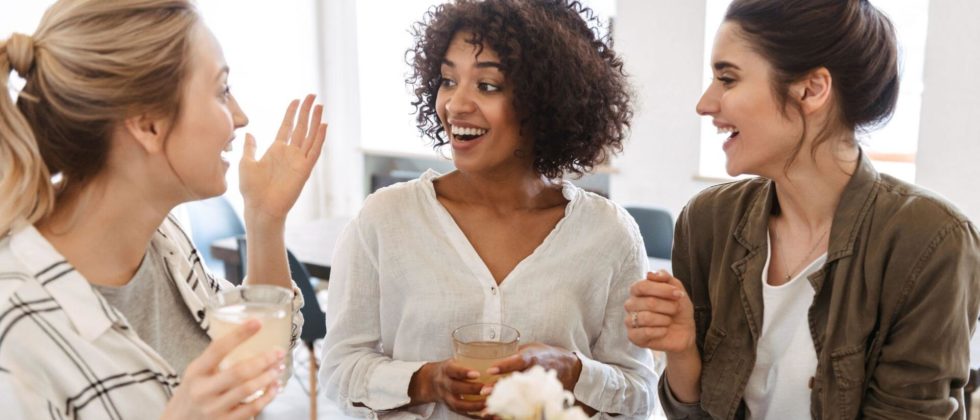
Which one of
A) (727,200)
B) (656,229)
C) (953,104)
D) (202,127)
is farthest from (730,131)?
(953,104)

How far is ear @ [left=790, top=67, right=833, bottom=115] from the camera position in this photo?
1.38 m

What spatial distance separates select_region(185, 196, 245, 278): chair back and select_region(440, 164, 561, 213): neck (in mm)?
2762

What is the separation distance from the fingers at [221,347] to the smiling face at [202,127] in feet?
1.10

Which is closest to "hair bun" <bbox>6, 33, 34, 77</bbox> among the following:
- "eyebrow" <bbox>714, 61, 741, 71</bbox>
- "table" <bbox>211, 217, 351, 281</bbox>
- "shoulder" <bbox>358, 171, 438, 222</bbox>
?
"shoulder" <bbox>358, 171, 438, 222</bbox>

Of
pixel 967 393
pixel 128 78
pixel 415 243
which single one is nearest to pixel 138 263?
pixel 128 78

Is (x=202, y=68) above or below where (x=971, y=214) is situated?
above

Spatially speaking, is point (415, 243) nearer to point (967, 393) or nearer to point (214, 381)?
point (214, 381)

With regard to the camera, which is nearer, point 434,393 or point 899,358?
point 899,358

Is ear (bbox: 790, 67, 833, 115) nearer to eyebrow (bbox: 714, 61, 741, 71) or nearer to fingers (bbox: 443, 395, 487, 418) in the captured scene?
eyebrow (bbox: 714, 61, 741, 71)

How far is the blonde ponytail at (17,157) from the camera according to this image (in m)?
1.10

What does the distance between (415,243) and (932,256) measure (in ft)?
2.91

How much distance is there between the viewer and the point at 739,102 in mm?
1408

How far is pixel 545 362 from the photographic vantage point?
54.7 inches

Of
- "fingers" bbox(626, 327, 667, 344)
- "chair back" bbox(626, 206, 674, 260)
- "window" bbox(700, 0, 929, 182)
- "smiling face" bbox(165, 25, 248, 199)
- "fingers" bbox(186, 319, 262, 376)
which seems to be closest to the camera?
"fingers" bbox(186, 319, 262, 376)
